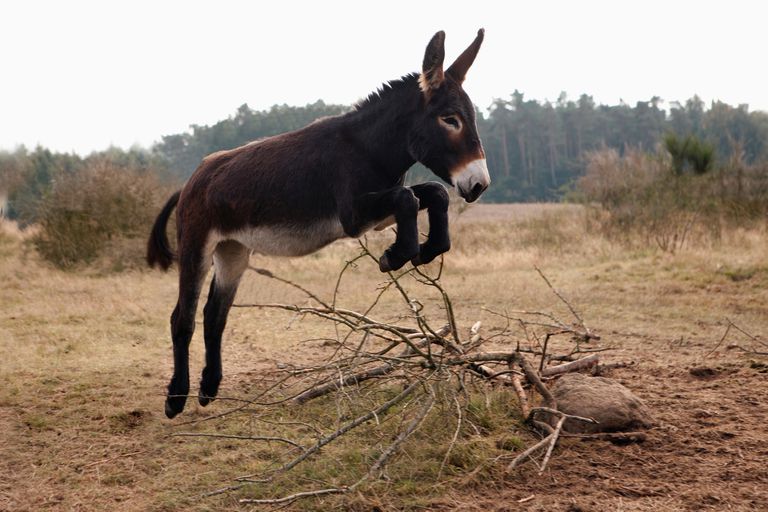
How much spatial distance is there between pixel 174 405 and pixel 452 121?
2.71m

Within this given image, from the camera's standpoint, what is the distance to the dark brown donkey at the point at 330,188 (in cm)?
379

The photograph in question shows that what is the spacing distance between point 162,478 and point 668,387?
331 centimetres

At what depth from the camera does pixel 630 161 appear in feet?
72.8

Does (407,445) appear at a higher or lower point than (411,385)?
lower

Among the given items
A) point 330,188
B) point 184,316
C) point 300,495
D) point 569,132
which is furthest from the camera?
point 569,132

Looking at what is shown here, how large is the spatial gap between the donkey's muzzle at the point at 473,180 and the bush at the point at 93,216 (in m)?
12.4

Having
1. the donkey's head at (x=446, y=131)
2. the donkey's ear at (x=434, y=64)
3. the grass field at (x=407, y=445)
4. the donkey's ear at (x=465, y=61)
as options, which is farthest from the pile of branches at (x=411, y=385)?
the donkey's ear at (x=465, y=61)

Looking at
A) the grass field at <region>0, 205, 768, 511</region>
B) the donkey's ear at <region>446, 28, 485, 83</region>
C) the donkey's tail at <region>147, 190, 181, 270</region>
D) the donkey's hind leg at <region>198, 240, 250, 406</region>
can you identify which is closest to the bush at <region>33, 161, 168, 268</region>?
the grass field at <region>0, 205, 768, 511</region>

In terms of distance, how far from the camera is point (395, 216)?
374 centimetres

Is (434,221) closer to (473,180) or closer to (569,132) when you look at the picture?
(473,180)

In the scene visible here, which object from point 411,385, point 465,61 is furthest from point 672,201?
point 411,385

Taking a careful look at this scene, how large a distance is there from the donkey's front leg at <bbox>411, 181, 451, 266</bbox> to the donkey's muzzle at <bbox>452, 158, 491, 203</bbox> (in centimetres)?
20

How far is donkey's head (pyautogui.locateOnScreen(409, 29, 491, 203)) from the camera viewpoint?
3.69m

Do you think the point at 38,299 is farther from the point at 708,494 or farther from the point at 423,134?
the point at 708,494
